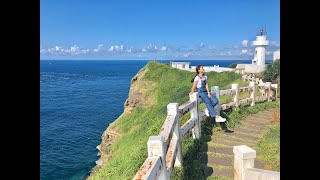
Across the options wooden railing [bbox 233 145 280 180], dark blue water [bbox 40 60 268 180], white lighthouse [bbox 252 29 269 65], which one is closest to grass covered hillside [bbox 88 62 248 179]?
dark blue water [bbox 40 60 268 180]

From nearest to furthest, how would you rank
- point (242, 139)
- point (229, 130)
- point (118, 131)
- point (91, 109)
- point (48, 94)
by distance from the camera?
point (242, 139), point (229, 130), point (118, 131), point (91, 109), point (48, 94)

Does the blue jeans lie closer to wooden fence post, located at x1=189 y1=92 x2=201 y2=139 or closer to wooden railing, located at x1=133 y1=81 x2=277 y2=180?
wooden railing, located at x1=133 y1=81 x2=277 y2=180

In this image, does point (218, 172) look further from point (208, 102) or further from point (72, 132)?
point (72, 132)

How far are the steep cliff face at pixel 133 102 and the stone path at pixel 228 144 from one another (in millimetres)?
16857

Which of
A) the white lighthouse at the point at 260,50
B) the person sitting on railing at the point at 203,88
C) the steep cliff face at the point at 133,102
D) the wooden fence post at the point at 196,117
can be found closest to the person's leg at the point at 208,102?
the person sitting on railing at the point at 203,88

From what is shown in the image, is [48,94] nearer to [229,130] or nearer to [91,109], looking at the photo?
[91,109]

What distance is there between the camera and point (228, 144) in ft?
25.1

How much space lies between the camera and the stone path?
20.6 ft

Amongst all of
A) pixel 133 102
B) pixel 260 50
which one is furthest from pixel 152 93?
pixel 260 50
